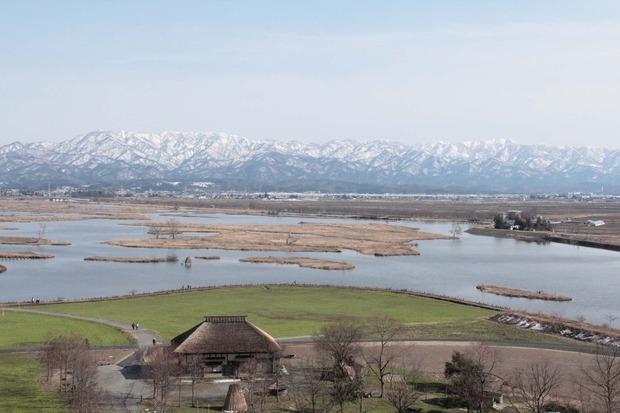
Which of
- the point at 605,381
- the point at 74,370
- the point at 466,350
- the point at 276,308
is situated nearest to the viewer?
the point at 605,381

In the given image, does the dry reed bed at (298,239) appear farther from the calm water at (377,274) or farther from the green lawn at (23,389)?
the green lawn at (23,389)

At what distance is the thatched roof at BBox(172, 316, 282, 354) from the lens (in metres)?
25.5

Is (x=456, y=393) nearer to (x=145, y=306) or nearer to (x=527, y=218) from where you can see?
(x=145, y=306)

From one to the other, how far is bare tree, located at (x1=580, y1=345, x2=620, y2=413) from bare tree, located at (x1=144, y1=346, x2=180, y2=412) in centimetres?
1190

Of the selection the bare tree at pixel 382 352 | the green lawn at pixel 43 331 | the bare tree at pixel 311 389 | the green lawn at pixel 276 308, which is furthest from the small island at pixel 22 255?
the bare tree at pixel 311 389

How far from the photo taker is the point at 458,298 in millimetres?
42062

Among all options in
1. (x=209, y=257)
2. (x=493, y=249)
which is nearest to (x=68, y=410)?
(x=209, y=257)

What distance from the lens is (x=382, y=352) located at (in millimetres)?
26031

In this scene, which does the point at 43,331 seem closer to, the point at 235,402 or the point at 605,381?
the point at 235,402

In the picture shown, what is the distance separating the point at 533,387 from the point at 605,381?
210cm

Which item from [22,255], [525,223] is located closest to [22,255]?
[22,255]

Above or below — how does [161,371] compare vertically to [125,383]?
above

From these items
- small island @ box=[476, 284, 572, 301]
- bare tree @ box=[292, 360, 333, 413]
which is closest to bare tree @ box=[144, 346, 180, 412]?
bare tree @ box=[292, 360, 333, 413]

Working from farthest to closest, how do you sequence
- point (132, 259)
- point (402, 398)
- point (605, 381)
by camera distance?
point (132, 259)
point (402, 398)
point (605, 381)
